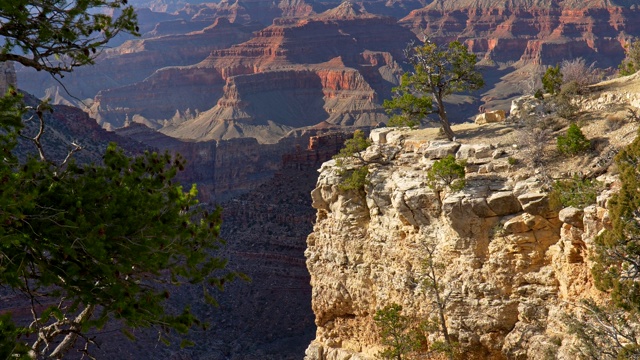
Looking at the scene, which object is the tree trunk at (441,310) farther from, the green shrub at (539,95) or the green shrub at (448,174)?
the green shrub at (539,95)

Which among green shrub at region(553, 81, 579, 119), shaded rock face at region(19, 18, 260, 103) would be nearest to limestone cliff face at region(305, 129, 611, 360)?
green shrub at region(553, 81, 579, 119)

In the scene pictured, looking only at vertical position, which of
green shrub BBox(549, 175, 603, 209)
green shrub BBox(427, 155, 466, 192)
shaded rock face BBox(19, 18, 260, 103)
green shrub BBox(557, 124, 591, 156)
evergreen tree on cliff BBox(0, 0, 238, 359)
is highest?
shaded rock face BBox(19, 18, 260, 103)

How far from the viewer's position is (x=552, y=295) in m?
18.3

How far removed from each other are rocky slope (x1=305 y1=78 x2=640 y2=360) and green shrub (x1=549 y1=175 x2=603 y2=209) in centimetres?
21

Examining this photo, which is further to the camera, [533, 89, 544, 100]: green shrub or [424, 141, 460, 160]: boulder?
[533, 89, 544, 100]: green shrub

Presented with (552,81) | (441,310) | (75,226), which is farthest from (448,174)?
(75,226)

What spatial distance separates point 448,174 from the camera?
1989 centimetres

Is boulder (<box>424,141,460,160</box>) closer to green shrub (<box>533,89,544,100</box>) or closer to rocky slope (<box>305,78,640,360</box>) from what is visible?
rocky slope (<box>305,78,640,360</box>)

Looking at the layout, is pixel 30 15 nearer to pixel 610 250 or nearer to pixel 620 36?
pixel 610 250

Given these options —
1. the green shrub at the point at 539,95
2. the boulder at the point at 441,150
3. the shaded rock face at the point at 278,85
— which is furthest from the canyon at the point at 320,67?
the boulder at the point at 441,150

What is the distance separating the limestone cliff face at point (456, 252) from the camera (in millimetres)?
18234

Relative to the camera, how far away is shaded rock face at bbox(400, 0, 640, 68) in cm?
13512

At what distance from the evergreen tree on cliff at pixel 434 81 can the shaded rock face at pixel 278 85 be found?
8968 centimetres

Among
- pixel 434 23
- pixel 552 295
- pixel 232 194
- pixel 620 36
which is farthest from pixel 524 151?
pixel 434 23
